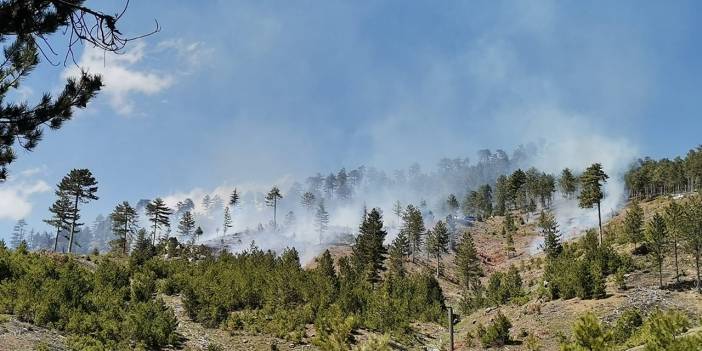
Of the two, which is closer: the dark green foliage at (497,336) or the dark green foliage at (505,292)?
the dark green foliage at (497,336)

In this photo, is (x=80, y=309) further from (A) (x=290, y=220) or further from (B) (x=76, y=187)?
(A) (x=290, y=220)

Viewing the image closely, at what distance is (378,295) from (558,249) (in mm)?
30355

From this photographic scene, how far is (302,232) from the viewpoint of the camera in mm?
131750

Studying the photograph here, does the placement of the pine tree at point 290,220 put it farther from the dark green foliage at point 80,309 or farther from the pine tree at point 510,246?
the dark green foliage at point 80,309

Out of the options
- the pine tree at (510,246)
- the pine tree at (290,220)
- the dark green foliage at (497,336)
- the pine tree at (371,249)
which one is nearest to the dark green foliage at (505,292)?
the dark green foliage at (497,336)

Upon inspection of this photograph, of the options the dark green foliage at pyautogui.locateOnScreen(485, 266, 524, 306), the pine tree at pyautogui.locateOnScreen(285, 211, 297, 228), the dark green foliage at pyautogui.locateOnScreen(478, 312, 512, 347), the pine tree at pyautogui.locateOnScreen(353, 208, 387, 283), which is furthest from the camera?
the pine tree at pyautogui.locateOnScreen(285, 211, 297, 228)

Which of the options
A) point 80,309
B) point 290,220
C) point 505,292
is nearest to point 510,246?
point 505,292

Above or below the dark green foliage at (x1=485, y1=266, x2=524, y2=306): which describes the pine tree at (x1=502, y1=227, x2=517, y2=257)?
above

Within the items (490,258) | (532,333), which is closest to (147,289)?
(532,333)

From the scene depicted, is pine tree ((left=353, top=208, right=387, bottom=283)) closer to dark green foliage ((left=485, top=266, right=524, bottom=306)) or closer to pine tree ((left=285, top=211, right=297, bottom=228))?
dark green foliage ((left=485, top=266, right=524, bottom=306))

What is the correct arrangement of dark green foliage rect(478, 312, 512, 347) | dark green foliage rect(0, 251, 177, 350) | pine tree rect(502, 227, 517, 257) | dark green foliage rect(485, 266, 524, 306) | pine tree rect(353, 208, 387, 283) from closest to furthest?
dark green foliage rect(0, 251, 177, 350), dark green foliage rect(478, 312, 512, 347), dark green foliage rect(485, 266, 524, 306), pine tree rect(353, 208, 387, 283), pine tree rect(502, 227, 517, 257)

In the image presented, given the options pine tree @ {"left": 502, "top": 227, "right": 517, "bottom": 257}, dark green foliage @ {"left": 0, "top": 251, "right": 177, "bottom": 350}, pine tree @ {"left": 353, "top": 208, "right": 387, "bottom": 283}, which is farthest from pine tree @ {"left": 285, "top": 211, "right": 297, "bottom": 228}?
dark green foliage @ {"left": 0, "top": 251, "right": 177, "bottom": 350}

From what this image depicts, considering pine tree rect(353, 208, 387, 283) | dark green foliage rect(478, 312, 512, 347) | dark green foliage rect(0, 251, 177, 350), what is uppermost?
pine tree rect(353, 208, 387, 283)

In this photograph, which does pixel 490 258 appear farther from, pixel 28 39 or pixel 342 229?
pixel 28 39
